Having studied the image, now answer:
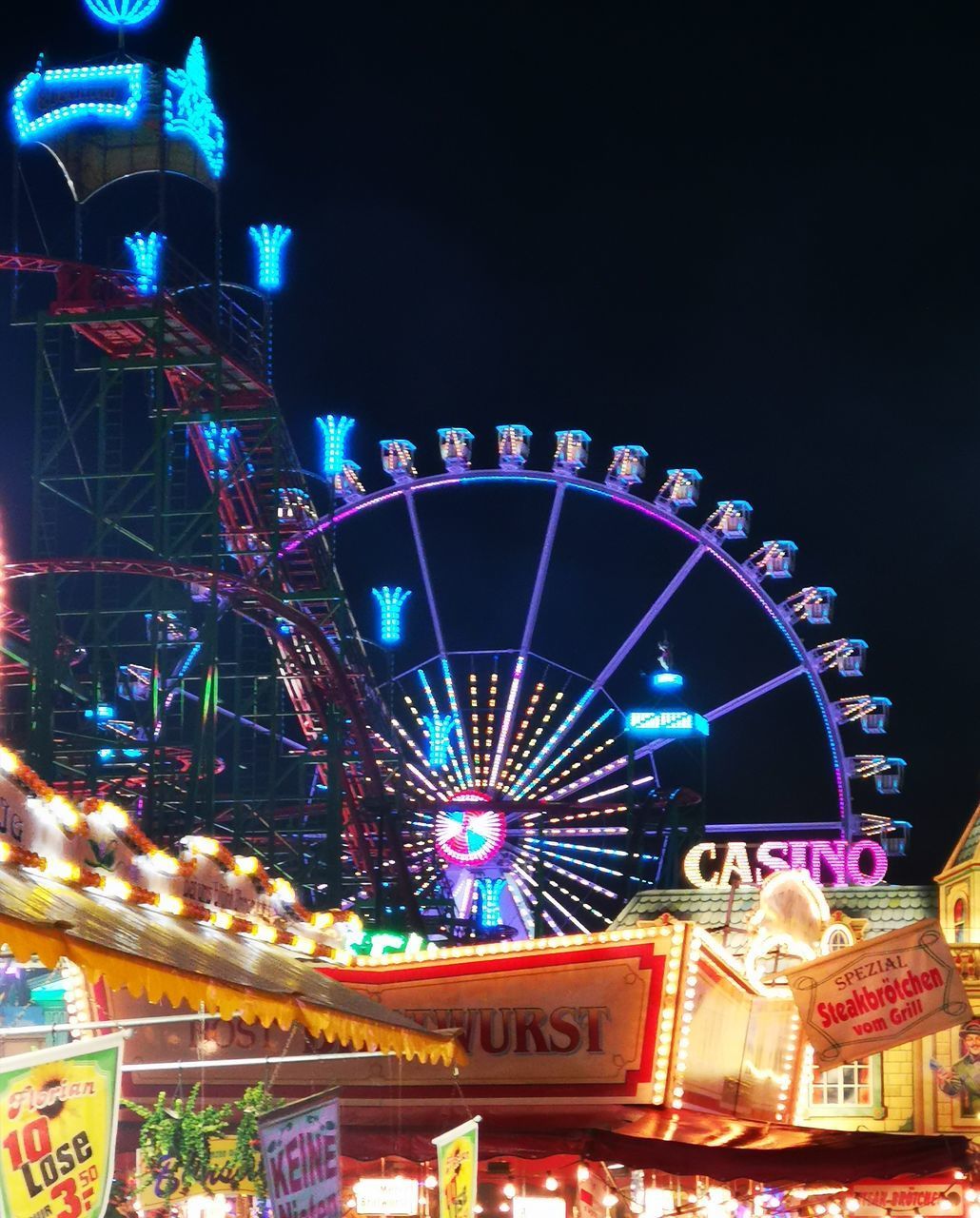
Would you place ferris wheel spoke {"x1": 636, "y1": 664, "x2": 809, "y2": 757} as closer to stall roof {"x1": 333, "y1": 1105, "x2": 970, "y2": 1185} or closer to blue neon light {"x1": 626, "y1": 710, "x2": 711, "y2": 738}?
blue neon light {"x1": 626, "y1": 710, "x2": 711, "y2": 738}

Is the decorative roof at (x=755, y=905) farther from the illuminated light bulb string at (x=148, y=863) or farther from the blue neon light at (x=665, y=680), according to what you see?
the blue neon light at (x=665, y=680)

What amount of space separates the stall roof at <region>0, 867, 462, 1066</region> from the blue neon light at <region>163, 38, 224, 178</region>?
41.4ft

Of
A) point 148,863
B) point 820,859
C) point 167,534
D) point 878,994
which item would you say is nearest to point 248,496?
point 167,534

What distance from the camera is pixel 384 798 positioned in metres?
28.9

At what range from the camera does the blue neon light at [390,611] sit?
125 feet

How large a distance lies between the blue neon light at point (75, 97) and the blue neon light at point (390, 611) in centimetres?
1644

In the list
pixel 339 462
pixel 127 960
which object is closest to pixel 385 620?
pixel 339 462

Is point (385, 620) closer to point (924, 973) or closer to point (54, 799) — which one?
point (924, 973)

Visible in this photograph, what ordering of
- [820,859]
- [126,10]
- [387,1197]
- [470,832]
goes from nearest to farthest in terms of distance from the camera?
[387,1197], [126,10], [820,859], [470,832]

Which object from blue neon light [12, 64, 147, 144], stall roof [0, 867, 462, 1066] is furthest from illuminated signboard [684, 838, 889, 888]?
stall roof [0, 867, 462, 1066]

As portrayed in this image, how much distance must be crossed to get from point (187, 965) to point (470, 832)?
22791mm

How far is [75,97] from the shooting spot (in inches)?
904

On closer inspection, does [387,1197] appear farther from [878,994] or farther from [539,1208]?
[878,994]

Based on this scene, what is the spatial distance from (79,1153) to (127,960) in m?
1.29
